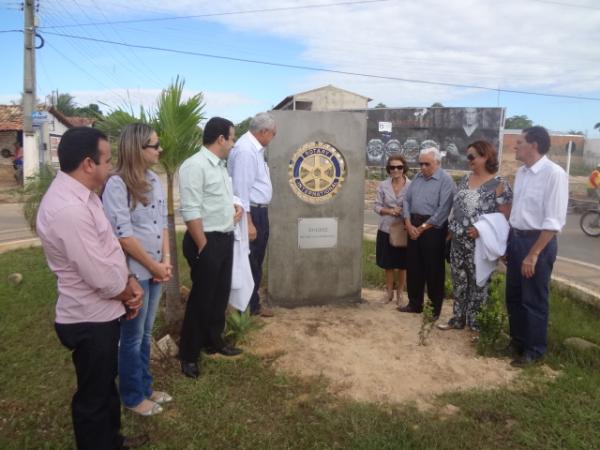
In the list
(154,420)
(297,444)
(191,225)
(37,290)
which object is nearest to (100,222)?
(191,225)

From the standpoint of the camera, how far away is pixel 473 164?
4062mm

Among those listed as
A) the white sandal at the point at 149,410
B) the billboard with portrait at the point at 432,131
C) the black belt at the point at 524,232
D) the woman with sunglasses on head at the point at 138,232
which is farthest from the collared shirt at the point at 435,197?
the billboard with portrait at the point at 432,131

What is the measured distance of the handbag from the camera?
4938mm

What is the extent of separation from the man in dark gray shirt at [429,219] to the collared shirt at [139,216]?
2552mm

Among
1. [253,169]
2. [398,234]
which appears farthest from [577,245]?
[253,169]

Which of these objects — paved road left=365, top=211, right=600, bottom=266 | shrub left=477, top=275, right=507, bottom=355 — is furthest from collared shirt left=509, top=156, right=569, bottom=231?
paved road left=365, top=211, right=600, bottom=266

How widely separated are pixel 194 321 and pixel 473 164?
251cm

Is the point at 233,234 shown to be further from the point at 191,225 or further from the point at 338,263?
the point at 338,263

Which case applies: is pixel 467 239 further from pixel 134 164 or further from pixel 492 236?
pixel 134 164

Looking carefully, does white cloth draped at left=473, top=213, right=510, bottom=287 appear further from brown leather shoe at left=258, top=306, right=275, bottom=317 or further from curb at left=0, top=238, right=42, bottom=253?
curb at left=0, top=238, right=42, bottom=253

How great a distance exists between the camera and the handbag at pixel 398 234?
194 inches

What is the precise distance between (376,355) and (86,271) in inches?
97.2

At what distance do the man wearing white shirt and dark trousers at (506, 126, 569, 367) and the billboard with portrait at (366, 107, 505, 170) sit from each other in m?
20.2

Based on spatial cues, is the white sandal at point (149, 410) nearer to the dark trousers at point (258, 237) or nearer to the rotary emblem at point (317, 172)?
the dark trousers at point (258, 237)
